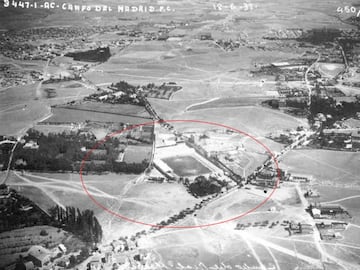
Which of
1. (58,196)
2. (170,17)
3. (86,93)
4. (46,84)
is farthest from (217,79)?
(58,196)

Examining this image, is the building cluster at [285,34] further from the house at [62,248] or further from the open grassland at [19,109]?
the house at [62,248]

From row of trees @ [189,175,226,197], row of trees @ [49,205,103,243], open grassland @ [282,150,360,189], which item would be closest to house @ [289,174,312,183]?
open grassland @ [282,150,360,189]

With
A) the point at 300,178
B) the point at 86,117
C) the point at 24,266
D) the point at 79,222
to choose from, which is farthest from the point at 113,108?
the point at 24,266

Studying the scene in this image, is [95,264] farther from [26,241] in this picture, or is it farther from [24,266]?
[26,241]

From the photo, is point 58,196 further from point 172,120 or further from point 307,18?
point 307,18

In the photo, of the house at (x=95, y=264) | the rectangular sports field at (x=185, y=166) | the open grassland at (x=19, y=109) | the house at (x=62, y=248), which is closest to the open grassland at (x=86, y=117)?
the open grassland at (x=19, y=109)

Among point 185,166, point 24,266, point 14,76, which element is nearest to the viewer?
point 24,266
